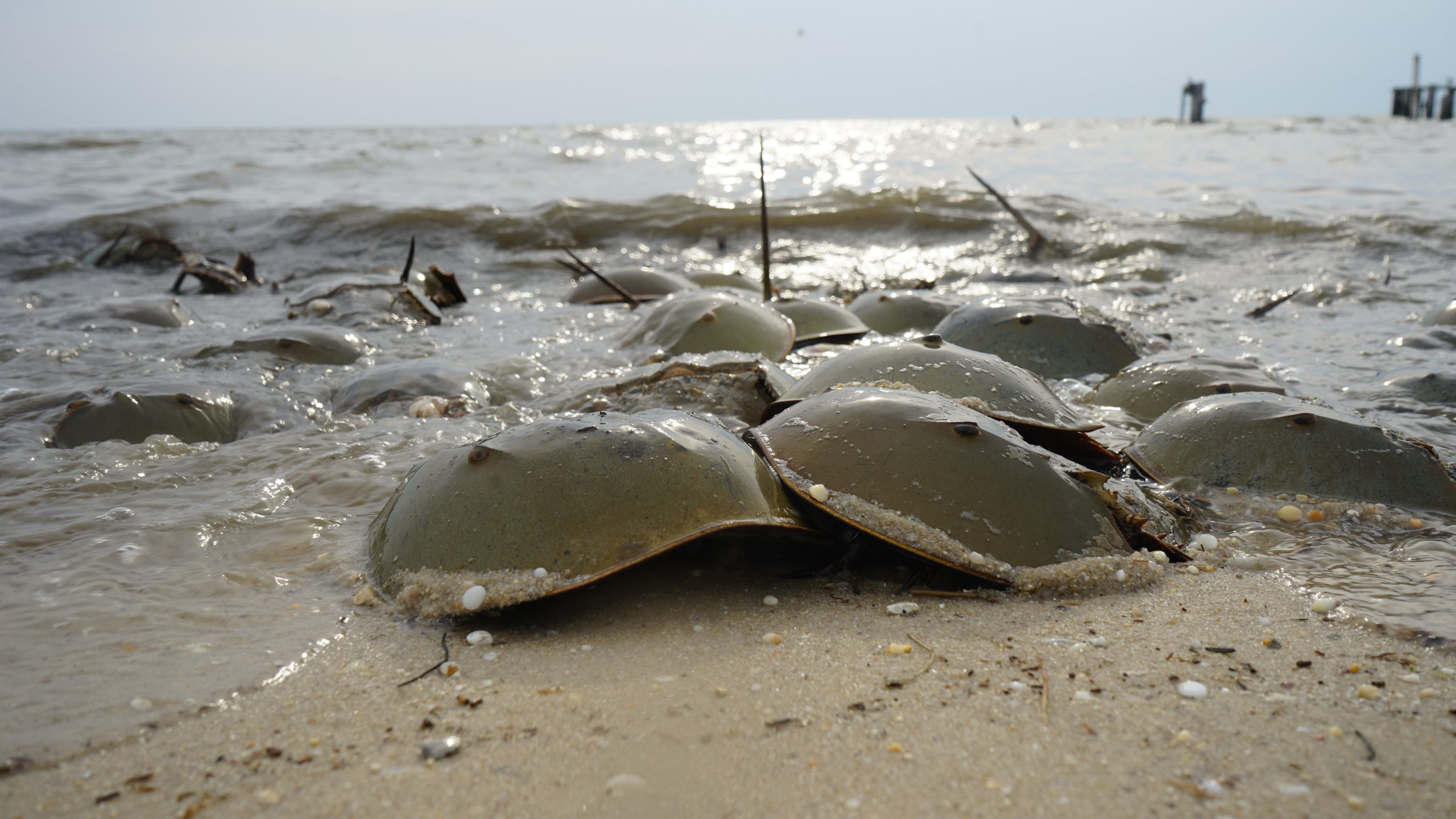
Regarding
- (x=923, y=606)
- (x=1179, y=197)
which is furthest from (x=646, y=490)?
(x=1179, y=197)

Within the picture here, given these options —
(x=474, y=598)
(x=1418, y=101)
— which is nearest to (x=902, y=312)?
(x=474, y=598)

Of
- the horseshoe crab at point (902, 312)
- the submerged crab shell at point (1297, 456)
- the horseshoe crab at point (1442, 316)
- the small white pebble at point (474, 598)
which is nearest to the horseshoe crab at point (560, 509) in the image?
the small white pebble at point (474, 598)

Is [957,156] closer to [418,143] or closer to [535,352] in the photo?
[418,143]

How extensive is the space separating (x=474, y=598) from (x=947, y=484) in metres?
0.85

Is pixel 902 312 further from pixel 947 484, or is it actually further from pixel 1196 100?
pixel 1196 100

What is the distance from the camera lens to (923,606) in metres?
1.64

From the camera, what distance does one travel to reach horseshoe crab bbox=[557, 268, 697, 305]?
5191 mm

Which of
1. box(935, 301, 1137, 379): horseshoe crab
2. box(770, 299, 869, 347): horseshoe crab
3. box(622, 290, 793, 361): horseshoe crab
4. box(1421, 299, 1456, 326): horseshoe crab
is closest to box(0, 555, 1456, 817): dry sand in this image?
box(935, 301, 1137, 379): horseshoe crab

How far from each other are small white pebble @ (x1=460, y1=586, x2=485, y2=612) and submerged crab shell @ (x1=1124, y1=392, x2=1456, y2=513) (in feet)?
5.33

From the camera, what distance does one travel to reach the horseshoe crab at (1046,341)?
334 centimetres

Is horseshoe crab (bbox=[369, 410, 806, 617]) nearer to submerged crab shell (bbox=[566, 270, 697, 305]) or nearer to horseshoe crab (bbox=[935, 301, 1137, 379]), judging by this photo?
horseshoe crab (bbox=[935, 301, 1137, 379])

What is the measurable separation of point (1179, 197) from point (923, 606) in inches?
374

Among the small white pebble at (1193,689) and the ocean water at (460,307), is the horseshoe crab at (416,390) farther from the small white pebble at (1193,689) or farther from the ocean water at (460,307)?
the small white pebble at (1193,689)

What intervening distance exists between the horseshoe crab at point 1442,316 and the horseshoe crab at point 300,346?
16.1ft
